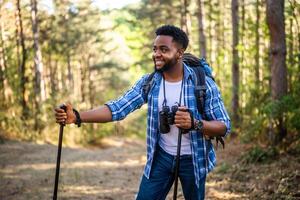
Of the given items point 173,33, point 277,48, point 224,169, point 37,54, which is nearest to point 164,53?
point 173,33

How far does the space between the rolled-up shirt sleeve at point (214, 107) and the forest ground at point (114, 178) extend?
129 inches

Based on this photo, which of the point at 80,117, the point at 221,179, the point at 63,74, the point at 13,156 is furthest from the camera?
the point at 63,74

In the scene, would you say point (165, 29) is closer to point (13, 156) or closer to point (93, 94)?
point (13, 156)

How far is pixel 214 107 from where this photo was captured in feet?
12.4

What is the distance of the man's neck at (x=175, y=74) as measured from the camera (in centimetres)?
389

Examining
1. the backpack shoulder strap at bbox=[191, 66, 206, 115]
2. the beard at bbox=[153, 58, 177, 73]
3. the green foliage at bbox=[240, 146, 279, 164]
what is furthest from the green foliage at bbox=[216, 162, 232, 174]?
the beard at bbox=[153, 58, 177, 73]

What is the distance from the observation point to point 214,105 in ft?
12.4

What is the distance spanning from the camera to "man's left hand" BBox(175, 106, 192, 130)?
11.1 feet

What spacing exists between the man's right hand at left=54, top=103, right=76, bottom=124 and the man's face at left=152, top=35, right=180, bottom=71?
888 millimetres

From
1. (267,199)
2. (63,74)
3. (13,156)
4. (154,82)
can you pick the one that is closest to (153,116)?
(154,82)

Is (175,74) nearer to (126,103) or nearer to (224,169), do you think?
(126,103)

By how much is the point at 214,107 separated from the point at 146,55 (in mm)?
31916

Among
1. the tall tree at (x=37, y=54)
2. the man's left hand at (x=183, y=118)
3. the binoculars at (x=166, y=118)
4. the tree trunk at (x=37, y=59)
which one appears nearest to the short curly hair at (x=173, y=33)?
the binoculars at (x=166, y=118)

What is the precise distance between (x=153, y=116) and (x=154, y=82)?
0.33m
